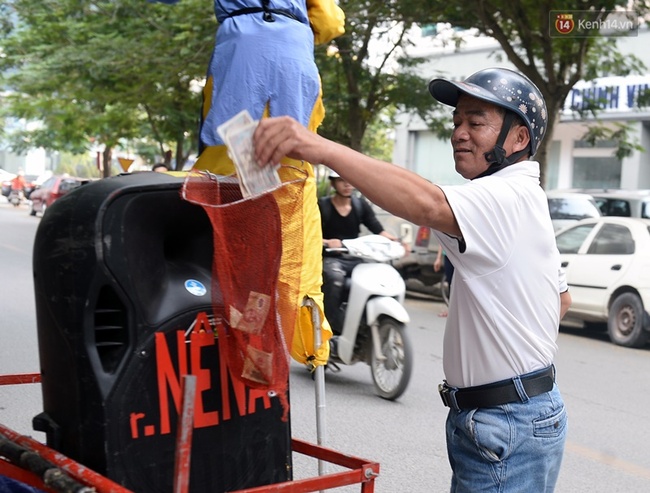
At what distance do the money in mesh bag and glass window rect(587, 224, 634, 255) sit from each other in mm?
10054

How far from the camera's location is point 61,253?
247cm

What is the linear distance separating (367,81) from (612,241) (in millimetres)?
8311

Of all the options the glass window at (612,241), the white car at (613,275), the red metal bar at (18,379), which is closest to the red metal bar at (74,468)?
the red metal bar at (18,379)

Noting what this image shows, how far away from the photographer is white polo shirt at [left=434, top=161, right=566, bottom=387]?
239cm

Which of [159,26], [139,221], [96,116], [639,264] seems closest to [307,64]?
[139,221]

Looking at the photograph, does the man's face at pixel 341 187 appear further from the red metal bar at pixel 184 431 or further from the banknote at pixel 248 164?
the red metal bar at pixel 184 431

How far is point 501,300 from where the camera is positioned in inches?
98.1

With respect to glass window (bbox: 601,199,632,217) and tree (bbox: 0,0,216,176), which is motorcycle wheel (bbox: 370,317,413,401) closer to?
tree (bbox: 0,0,216,176)

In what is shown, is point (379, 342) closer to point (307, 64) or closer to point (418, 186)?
point (307, 64)

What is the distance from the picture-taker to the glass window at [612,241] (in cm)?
1170

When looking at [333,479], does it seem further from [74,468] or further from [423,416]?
[423,416]

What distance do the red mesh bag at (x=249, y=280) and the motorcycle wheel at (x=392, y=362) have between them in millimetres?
4601

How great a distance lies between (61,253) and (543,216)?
125cm

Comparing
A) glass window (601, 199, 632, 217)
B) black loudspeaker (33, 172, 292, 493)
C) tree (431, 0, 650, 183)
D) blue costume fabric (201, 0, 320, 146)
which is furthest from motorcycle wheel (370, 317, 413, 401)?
glass window (601, 199, 632, 217)
